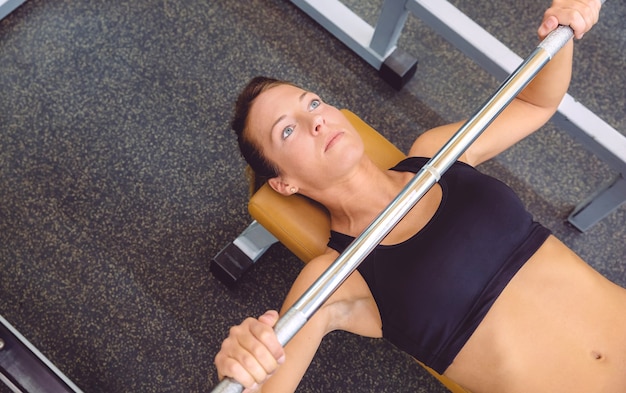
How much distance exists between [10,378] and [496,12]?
6.22ft

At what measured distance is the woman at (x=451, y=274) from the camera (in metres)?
1.20

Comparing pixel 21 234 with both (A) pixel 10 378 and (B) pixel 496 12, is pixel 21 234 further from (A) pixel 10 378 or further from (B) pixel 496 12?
(B) pixel 496 12

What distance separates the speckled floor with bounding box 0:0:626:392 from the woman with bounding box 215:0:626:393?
0.48m

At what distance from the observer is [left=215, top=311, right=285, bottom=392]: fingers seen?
2.76 feet

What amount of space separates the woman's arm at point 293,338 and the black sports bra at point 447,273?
0.06 m

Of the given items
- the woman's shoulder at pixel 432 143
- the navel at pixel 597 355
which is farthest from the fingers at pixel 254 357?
the navel at pixel 597 355

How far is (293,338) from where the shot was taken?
1.17 metres

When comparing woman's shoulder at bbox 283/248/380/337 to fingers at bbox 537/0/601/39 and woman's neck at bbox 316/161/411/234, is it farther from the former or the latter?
fingers at bbox 537/0/601/39

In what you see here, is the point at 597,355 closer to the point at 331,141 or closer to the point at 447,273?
the point at 447,273

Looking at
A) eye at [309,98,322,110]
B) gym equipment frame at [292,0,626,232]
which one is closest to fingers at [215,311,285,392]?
eye at [309,98,322,110]

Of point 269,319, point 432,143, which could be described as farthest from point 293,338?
point 432,143

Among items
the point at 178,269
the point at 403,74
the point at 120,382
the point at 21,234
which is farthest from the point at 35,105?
the point at 403,74

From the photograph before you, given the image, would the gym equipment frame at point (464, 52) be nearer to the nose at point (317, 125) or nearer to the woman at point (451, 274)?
the woman at point (451, 274)

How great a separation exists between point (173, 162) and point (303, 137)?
0.80 m
